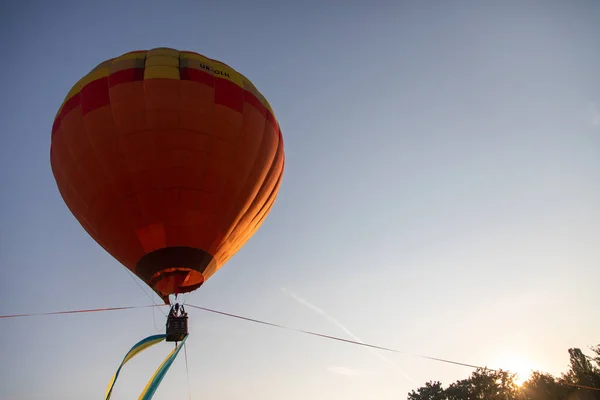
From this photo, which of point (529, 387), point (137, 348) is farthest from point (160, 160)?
point (529, 387)

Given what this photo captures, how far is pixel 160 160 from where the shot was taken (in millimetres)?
8656

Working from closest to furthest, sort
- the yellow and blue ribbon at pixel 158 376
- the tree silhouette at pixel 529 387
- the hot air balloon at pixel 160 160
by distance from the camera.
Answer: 1. the yellow and blue ribbon at pixel 158 376
2. the hot air balloon at pixel 160 160
3. the tree silhouette at pixel 529 387

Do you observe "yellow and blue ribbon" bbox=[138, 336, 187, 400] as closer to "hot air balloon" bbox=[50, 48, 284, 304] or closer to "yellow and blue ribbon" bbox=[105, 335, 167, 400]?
"yellow and blue ribbon" bbox=[105, 335, 167, 400]

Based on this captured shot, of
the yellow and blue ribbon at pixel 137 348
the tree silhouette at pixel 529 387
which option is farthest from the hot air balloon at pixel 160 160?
the tree silhouette at pixel 529 387

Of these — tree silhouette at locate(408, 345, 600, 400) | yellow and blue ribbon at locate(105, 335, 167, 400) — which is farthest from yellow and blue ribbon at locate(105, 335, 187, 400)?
tree silhouette at locate(408, 345, 600, 400)

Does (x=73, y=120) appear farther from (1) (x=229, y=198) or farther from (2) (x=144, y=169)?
(1) (x=229, y=198)

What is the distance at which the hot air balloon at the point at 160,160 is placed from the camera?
28.6ft

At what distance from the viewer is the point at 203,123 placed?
8.99m

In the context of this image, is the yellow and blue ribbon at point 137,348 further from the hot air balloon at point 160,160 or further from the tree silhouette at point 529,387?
the tree silhouette at point 529,387

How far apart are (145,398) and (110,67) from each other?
808cm

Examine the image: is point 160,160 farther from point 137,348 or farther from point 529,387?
point 529,387

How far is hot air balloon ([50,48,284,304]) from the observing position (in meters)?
8.70

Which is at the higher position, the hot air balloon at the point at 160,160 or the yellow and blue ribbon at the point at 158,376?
the hot air balloon at the point at 160,160

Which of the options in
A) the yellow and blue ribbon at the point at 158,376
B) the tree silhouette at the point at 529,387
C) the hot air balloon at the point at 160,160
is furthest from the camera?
the tree silhouette at the point at 529,387
